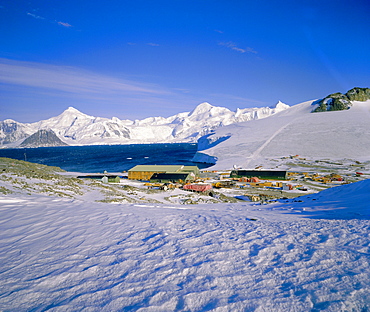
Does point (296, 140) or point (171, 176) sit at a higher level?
point (296, 140)

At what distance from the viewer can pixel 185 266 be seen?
4.15 meters

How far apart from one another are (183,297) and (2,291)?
2975mm

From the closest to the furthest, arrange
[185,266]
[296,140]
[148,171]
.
→ [185,266]
[148,171]
[296,140]

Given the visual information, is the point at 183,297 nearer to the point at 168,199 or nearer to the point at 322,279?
the point at 322,279

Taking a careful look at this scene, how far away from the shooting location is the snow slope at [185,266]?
319 cm

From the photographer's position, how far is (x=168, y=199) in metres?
18.3

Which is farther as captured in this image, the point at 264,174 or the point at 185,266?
the point at 264,174

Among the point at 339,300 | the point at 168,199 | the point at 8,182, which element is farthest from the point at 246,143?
the point at 339,300

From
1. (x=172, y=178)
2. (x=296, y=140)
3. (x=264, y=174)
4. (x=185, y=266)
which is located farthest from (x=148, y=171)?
(x=296, y=140)

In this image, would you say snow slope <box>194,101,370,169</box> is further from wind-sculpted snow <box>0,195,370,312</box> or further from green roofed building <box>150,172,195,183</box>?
wind-sculpted snow <box>0,195,370,312</box>

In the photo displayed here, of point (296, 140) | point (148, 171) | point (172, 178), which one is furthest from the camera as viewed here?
point (296, 140)

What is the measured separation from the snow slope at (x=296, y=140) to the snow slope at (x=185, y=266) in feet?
185

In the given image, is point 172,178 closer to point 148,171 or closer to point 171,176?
point 171,176

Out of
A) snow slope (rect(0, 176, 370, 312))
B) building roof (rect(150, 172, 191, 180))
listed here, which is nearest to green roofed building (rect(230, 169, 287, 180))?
building roof (rect(150, 172, 191, 180))
